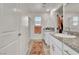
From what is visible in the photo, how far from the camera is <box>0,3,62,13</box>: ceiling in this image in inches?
46.7

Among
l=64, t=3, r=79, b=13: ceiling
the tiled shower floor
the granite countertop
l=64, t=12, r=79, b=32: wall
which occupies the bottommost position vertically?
the tiled shower floor

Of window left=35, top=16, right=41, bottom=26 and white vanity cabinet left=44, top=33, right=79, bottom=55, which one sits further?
window left=35, top=16, right=41, bottom=26

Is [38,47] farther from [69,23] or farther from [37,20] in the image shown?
[69,23]

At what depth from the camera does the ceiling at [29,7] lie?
119cm

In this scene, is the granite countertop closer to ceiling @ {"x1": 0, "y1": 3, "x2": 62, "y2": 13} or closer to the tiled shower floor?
the tiled shower floor

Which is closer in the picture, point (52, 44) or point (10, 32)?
point (10, 32)

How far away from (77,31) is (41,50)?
449 millimetres

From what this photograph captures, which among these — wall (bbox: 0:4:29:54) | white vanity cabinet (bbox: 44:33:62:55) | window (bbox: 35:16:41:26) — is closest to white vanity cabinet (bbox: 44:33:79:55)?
white vanity cabinet (bbox: 44:33:62:55)

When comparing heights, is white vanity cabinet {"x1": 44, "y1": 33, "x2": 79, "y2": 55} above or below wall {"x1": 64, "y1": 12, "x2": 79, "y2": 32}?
below

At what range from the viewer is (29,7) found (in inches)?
48.9

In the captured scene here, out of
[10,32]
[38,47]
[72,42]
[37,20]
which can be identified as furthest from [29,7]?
[72,42]

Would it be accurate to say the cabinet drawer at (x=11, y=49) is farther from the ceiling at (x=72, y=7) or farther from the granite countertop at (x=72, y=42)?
the ceiling at (x=72, y=7)

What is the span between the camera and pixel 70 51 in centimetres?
111

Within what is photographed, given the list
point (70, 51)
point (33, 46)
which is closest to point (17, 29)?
point (33, 46)
